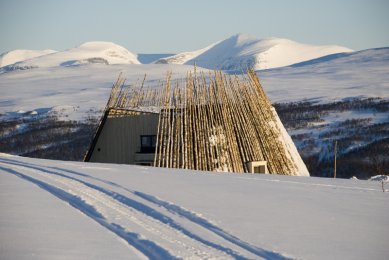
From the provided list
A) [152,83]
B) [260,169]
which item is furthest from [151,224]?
[152,83]

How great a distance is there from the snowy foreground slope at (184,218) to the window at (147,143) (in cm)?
499

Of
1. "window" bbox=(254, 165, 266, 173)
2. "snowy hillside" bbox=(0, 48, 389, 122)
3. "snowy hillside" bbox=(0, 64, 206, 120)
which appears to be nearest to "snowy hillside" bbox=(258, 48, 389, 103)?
"snowy hillside" bbox=(0, 48, 389, 122)

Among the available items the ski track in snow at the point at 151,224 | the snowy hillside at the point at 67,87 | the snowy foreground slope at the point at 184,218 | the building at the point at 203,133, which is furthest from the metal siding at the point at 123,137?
the snowy hillside at the point at 67,87

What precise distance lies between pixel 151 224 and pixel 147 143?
28.7 feet

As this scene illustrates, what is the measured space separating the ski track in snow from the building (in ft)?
15.8

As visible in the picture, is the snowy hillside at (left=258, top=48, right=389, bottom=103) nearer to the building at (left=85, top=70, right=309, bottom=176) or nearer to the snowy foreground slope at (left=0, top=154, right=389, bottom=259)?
the building at (left=85, top=70, right=309, bottom=176)

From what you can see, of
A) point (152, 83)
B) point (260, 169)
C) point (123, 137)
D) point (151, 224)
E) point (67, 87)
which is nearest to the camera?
point (151, 224)

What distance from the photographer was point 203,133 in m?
12.8

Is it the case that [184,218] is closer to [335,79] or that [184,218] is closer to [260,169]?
[260,169]

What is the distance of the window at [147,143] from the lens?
13.9 metres

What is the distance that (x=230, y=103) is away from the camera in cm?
1352

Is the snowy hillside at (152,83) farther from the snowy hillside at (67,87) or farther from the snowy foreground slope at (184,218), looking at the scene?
the snowy foreground slope at (184,218)

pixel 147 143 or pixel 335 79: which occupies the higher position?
pixel 335 79

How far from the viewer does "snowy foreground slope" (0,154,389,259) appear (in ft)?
14.6
